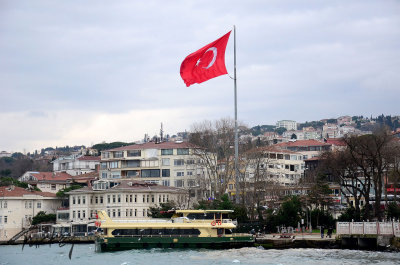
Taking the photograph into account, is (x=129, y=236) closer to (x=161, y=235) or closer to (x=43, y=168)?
(x=161, y=235)

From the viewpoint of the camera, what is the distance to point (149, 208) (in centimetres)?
7581

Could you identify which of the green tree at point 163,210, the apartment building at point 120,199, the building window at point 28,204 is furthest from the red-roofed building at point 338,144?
the building window at point 28,204

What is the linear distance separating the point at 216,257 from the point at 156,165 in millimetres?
44003

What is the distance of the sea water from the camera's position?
41.8 metres

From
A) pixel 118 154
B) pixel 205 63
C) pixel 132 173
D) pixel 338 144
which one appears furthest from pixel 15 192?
pixel 338 144

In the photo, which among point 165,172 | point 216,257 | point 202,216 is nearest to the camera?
point 216,257

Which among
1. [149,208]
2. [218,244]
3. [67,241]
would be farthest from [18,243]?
[218,244]

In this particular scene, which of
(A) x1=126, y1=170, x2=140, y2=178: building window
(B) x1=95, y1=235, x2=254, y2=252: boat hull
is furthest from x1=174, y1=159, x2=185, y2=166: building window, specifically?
(B) x1=95, y1=235, x2=254, y2=252: boat hull

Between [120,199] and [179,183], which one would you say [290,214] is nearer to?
[120,199]

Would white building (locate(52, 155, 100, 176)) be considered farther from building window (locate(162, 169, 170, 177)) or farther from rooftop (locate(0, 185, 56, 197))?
rooftop (locate(0, 185, 56, 197))

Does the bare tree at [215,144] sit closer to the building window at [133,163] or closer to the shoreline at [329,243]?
the building window at [133,163]

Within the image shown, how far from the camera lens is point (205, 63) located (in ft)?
155

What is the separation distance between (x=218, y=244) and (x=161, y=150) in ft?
123

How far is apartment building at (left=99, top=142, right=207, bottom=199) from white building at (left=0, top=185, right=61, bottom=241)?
11.1 meters
